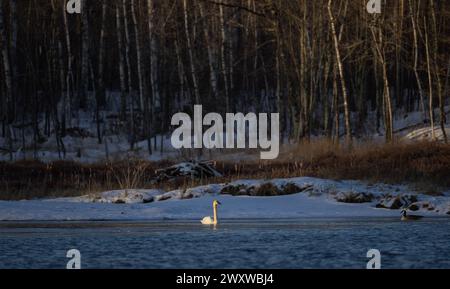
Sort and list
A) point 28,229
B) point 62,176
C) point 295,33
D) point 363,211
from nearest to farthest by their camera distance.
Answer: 1. point 28,229
2. point 363,211
3. point 62,176
4. point 295,33

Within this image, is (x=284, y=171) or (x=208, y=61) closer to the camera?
(x=284, y=171)

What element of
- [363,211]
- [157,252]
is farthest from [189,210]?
[157,252]

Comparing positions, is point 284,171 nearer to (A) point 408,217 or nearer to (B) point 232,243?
(A) point 408,217

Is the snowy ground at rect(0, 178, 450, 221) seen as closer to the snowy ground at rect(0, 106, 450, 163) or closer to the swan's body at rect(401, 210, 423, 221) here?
the swan's body at rect(401, 210, 423, 221)

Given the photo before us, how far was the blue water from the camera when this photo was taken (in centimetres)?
1300

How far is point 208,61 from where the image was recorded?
48.7 meters

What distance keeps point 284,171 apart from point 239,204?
13.5 feet

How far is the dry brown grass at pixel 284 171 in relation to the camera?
2341 cm

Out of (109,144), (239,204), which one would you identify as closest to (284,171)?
(239,204)

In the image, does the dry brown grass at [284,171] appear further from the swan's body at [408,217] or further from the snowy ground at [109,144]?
the snowy ground at [109,144]

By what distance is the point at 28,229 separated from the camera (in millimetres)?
17734

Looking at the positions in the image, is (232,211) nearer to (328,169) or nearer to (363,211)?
(363,211)

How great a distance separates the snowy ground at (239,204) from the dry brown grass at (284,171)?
938 mm

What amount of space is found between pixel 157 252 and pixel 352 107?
125 feet
